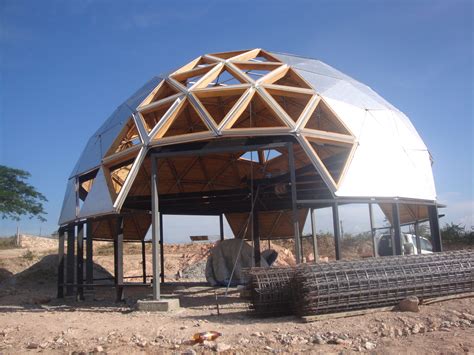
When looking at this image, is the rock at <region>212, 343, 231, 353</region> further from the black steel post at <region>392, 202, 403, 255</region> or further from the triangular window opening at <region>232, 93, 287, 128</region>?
the triangular window opening at <region>232, 93, 287, 128</region>

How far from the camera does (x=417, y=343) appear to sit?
22.7 ft

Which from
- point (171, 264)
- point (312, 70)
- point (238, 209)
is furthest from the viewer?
point (171, 264)

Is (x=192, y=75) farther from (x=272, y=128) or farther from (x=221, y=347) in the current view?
(x=221, y=347)

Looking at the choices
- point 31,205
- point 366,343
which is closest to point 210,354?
point 366,343

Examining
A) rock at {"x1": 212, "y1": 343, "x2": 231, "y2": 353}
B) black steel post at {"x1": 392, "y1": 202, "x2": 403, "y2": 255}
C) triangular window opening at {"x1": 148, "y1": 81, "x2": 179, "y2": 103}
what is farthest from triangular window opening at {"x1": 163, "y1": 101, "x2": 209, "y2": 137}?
rock at {"x1": 212, "y1": 343, "x2": 231, "y2": 353}

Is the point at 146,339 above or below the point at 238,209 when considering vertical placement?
below

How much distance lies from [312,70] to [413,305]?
8.88m

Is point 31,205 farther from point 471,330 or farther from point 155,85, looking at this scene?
point 471,330

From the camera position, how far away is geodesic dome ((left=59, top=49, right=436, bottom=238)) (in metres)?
12.4

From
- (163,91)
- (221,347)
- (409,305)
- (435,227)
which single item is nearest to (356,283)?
(409,305)

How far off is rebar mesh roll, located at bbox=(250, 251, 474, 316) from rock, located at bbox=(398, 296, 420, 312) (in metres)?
0.31

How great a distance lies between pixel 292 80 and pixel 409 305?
8779 mm

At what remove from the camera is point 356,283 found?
A: 9.09 m

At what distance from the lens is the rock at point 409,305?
896 cm
